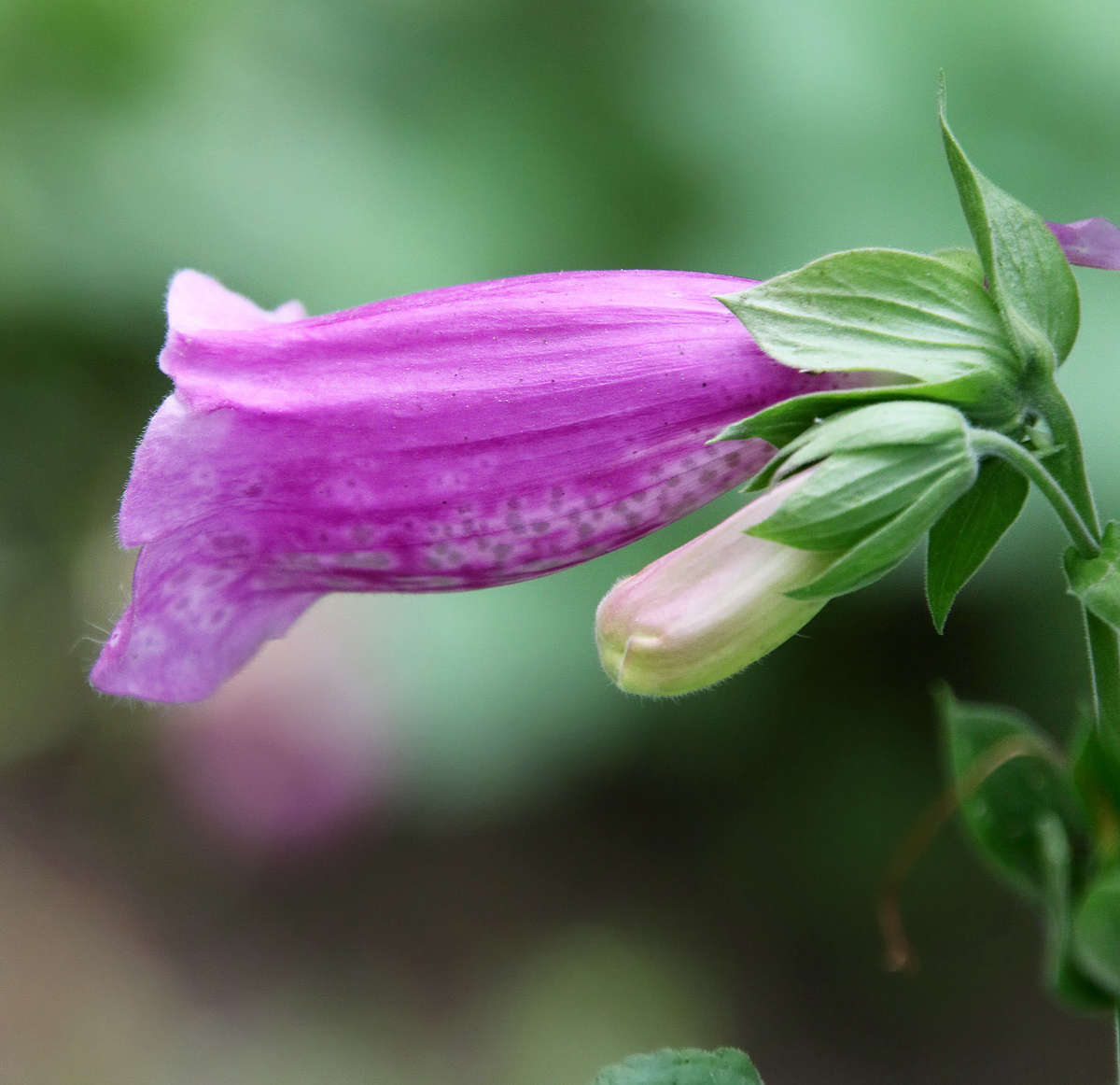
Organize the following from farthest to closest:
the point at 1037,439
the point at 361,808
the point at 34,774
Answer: the point at 34,774 → the point at 361,808 → the point at 1037,439

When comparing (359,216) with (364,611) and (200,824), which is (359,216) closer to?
(364,611)

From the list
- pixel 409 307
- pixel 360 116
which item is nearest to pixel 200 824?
Answer: pixel 360 116

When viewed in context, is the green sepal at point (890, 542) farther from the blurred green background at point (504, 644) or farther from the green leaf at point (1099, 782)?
the blurred green background at point (504, 644)

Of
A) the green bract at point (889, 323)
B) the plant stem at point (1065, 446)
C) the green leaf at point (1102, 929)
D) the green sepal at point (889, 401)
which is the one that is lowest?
the green leaf at point (1102, 929)

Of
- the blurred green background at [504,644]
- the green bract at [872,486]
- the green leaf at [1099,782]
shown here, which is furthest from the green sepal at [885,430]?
the blurred green background at [504,644]

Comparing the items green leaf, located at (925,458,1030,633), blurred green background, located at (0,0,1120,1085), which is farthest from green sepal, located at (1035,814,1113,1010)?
blurred green background, located at (0,0,1120,1085)

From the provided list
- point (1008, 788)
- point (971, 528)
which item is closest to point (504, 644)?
point (1008, 788)

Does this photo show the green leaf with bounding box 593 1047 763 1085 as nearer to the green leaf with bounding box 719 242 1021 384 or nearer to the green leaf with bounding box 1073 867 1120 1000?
the green leaf with bounding box 1073 867 1120 1000

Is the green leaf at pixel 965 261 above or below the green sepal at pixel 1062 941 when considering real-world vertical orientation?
above
